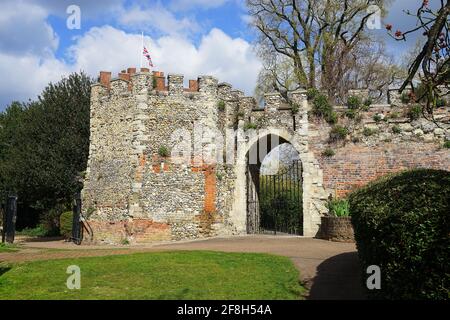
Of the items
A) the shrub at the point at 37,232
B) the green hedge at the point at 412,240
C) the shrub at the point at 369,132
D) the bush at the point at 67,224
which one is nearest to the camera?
the green hedge at the point at 412,240

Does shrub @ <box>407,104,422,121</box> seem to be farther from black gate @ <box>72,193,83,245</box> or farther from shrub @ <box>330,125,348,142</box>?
black gate @ <box>72,193,83,245</box>

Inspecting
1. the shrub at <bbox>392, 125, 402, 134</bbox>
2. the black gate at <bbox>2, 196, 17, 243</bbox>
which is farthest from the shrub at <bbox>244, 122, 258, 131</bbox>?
the black gate at <bbox>2, 196, 17, 243</bbox>

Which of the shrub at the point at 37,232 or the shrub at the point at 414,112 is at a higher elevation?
the shrub at the point at 414,112

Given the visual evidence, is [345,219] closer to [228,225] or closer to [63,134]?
[228,225]

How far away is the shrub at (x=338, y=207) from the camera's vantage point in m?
13.9

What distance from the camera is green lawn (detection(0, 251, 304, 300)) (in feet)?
23.0

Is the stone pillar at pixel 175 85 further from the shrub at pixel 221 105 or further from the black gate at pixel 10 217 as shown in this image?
the black gate at pixel 10 217

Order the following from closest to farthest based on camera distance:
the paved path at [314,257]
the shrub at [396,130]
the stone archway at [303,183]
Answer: the paved path at [314,257] < the shrub at [396,130] < the stone archway at [303,183]

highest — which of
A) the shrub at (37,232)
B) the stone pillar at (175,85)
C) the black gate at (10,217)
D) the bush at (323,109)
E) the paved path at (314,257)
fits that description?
the stone pillar at (175,85)

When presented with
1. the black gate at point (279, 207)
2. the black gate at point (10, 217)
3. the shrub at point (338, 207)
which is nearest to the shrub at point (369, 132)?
the shrub at point (338, 207)

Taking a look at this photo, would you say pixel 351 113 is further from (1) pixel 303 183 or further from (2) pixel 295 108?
(1) pixel 303 183

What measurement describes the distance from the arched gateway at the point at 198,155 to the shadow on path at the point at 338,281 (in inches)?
244

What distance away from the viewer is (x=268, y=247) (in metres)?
12.5
